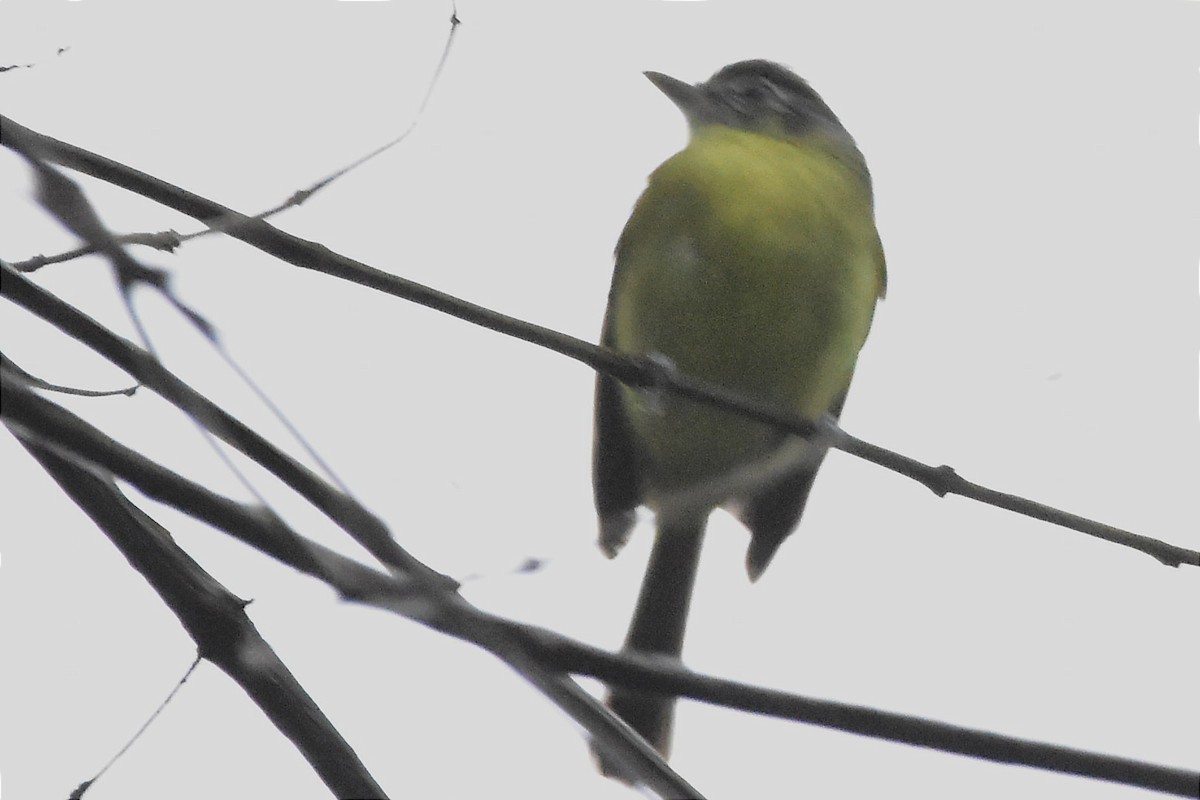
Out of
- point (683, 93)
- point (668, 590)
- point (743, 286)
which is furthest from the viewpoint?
point (683, 93)

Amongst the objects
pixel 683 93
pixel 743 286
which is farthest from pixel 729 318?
pixel 683 93

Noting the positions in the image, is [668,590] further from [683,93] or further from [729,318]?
[683,93]

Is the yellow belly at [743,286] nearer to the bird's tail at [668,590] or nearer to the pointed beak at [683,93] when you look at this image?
the bird's tail at [668,590]

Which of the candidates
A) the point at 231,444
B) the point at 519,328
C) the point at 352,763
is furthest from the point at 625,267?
the point at 231,444

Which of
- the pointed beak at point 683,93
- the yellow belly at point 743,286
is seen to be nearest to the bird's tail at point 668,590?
the yellow belly at point 743,286

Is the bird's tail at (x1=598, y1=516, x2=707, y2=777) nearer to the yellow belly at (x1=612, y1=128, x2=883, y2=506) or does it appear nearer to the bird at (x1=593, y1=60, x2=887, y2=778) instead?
the bird at (x1=593, y1=60, x2=887, y2=778)

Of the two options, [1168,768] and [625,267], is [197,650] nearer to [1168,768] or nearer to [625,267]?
[1168,768]

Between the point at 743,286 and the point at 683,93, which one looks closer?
the point at 743,286

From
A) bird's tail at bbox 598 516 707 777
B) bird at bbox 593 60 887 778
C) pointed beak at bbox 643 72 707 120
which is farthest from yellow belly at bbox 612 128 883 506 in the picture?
pointed beak at bbox 643 72 707 120

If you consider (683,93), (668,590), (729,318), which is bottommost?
(668,590)
